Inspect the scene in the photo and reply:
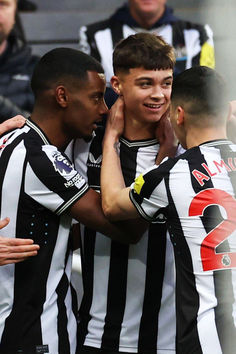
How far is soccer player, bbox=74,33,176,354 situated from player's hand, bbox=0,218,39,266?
1.31 feet

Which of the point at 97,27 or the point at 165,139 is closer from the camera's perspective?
the point at 165,139

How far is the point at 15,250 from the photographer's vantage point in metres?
3.05

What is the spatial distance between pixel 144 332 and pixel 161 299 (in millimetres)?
159

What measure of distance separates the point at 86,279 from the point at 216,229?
0.81 meters

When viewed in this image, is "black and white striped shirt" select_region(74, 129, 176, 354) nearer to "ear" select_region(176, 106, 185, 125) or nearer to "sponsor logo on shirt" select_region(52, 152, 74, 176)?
"sponsor logo on shirt" select_region(52, 152, 74, 176)

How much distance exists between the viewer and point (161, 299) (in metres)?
3.32

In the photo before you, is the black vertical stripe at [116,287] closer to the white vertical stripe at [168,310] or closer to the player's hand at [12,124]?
the white vertical stripe at [168,310]

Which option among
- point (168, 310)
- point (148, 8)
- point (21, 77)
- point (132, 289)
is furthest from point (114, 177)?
point (148, 8)

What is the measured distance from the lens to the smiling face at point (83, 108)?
3326 mm

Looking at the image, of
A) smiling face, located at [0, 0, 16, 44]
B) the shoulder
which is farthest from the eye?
the shoulder

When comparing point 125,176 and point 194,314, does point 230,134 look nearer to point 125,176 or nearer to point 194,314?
point 125,176

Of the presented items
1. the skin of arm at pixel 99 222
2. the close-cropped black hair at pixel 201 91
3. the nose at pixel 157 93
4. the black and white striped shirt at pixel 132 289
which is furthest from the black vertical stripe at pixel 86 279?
the close-cropped black hair at pixel 201 91

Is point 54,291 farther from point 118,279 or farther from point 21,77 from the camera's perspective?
point 21,77

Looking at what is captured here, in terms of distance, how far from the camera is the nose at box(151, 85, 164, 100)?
329 centimetres
